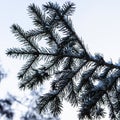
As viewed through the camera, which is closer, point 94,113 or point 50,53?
point 94,113

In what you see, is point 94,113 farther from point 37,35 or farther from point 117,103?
point 37,35

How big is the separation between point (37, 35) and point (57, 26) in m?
0.21

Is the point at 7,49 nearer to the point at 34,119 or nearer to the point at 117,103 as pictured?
the point at 117,103

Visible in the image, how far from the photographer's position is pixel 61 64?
2.40 m

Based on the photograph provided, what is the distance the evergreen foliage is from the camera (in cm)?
209

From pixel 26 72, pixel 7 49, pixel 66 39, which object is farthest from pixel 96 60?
pixel 7 49

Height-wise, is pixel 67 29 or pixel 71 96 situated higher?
pixel 67 29

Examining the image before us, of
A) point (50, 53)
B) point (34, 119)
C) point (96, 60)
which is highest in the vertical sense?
point (50, 53)

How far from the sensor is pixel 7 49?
237 cm

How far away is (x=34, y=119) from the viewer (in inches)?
486

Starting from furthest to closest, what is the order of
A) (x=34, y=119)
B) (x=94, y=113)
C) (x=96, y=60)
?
(x=34, y=119)
(x=96, y=60)
(x=94, y=113)

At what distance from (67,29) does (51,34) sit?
0.17 m

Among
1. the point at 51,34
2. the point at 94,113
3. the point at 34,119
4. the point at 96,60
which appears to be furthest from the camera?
the point at 34,119

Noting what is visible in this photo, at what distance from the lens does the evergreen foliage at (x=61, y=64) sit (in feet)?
6.86
